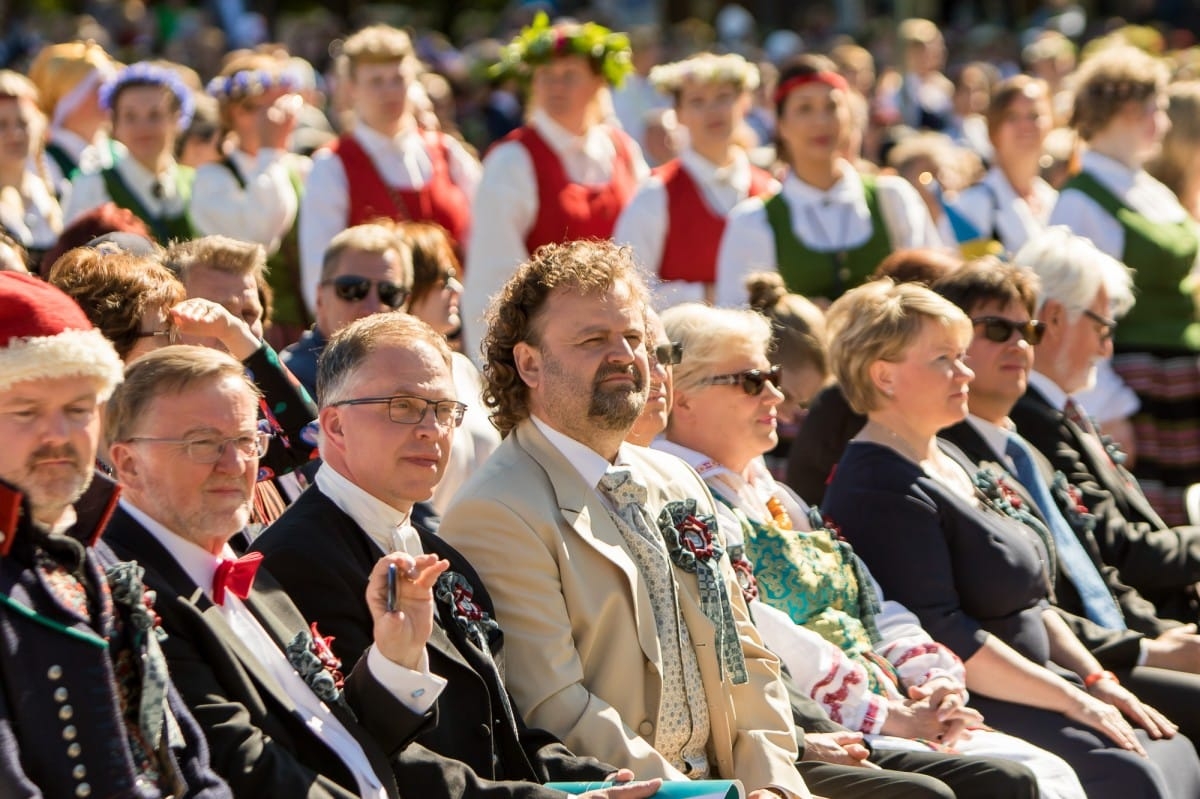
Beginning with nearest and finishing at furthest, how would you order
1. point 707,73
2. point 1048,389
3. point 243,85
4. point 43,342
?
point 43,342, point 1048,389, point 707,73, point 243,85

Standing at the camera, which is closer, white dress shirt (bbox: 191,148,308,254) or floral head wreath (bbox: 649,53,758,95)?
white dress shirt (bbox: 191,148,308,254)

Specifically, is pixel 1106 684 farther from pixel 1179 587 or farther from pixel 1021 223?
pixel 1021 223

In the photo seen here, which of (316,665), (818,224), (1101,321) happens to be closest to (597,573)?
(316,665)

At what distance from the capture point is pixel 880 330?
5.01 m

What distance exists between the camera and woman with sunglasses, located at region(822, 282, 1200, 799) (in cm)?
473

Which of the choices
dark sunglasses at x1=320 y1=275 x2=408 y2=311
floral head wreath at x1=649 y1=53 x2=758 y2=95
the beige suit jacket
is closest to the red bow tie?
the beige suit jacket

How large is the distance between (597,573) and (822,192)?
3.72 metres

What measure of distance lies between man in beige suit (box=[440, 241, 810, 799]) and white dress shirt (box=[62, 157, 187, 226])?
11.6 feet

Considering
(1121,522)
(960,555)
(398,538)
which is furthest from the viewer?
(1121,522)

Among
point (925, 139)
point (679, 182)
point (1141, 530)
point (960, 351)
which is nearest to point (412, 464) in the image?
point (960, 351)

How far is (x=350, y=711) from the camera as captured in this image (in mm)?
3361

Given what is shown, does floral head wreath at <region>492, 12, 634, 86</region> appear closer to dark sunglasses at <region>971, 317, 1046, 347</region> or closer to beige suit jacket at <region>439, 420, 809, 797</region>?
dark sunglasses at <region>971, 317, 1046, 347</region>

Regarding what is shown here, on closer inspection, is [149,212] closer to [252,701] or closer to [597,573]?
[597,573]

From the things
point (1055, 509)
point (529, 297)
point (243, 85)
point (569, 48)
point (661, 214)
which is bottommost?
point (1055, 509)
